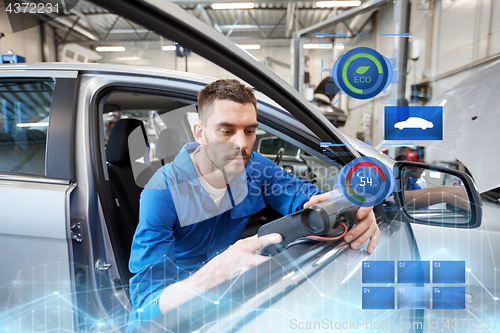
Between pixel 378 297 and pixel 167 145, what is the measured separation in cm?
93

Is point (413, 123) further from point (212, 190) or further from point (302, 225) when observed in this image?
point (212, 190)

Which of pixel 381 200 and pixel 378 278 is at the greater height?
pixel 381 200

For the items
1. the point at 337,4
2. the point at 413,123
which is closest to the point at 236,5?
the point at 337,4

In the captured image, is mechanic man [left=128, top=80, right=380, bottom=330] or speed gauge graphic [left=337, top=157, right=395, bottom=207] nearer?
mechanic man [left=128, top=80, right=380, bottom=330]

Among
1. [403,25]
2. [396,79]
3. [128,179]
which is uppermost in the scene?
[403,25]

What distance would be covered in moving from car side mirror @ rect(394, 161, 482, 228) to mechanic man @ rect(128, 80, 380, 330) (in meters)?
0.16

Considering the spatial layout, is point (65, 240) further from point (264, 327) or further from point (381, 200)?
point (381, 200)

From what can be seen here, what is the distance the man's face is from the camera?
63cm

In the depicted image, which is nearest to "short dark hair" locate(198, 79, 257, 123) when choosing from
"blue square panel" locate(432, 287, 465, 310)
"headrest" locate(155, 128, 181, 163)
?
"headrest" locate(155, 128, 181, 163)

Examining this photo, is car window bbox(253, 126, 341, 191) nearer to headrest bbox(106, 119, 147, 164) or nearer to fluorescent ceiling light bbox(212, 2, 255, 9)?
fluorescent ceiling light bbox(212, 2, 255, 9)

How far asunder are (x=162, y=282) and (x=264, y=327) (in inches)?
9.5

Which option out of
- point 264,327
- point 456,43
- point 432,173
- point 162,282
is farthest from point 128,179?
point 456,43

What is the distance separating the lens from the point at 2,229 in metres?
0.72

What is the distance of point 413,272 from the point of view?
A: 652 mm
